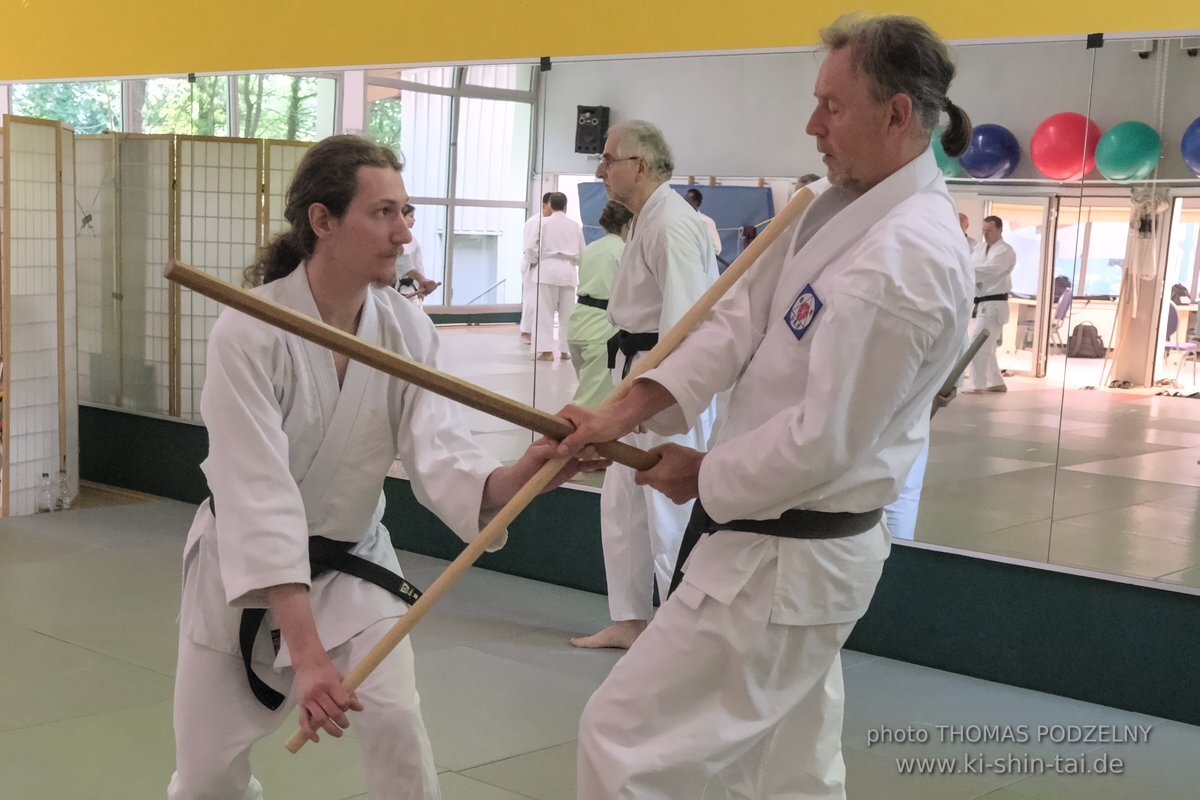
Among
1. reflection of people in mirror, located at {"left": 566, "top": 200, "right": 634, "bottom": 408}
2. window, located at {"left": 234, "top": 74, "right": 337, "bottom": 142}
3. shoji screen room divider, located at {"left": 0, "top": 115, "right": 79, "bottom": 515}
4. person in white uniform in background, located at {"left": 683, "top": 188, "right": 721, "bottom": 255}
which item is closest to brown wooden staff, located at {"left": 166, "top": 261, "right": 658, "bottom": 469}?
person in white uniform in background, located at {"left": 683, "top": 188, "right": 721, "bottom": 255}

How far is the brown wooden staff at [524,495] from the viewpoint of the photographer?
1720 millimetres

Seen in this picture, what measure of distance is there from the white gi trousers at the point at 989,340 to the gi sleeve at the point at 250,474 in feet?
8.53

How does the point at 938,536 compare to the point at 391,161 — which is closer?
the point at 391,161

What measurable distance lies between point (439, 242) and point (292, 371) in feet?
11.1

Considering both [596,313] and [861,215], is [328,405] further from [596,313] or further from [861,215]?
[596,313]

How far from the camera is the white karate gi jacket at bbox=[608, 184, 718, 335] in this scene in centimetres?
392

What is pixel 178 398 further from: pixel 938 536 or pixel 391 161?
pixel 391 161

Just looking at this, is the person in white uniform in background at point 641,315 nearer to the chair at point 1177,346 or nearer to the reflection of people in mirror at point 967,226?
the reflection of people in mirror at point 967,226

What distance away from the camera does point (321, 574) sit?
200 centimetres

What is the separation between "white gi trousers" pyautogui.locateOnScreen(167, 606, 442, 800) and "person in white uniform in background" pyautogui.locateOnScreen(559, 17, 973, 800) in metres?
0.27

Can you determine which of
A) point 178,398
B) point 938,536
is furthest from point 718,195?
point 178,398

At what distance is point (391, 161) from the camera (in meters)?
2.03

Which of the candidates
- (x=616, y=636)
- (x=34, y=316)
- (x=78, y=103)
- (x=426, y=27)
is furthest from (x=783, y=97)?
(x=78, y=103)

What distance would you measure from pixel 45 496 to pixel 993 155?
440 centimetres
